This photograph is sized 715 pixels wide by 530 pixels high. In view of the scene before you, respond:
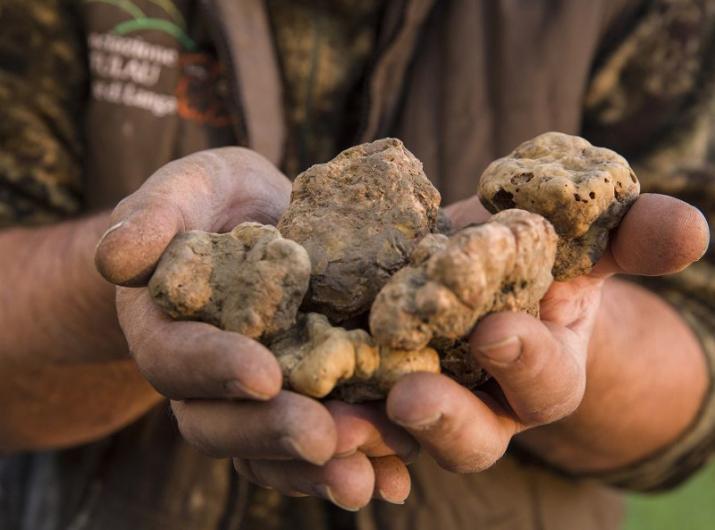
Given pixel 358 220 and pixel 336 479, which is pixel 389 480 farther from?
pixel 358 220

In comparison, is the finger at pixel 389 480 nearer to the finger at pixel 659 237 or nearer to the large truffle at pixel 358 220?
the large truffle at pixel 358 220

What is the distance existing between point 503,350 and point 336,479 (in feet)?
0.84

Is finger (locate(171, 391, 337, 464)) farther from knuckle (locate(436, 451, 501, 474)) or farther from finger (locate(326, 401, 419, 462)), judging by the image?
knuckle (locate(436, 451, 501, 474))

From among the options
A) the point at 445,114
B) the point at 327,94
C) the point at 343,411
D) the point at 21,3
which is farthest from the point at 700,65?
the point at 21,3

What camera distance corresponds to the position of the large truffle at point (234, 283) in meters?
1.08

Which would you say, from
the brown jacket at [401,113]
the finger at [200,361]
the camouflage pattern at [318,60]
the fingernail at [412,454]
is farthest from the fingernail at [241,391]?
the camouflage pattern at [318,60]

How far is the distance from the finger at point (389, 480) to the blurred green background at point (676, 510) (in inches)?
125

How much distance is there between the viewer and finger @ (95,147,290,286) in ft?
3.50

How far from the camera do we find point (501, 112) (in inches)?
75.5

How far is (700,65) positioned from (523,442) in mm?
→ 1054

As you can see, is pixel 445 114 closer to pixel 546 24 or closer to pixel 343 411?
pixel 546 24

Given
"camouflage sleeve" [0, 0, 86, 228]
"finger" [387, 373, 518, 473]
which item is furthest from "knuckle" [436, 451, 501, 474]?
"camouflage sleeve" [0, 0, 86, 228]

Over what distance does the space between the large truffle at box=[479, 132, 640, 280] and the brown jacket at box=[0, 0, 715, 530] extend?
0.65 metres

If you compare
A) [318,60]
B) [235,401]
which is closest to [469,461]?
[235,401]
